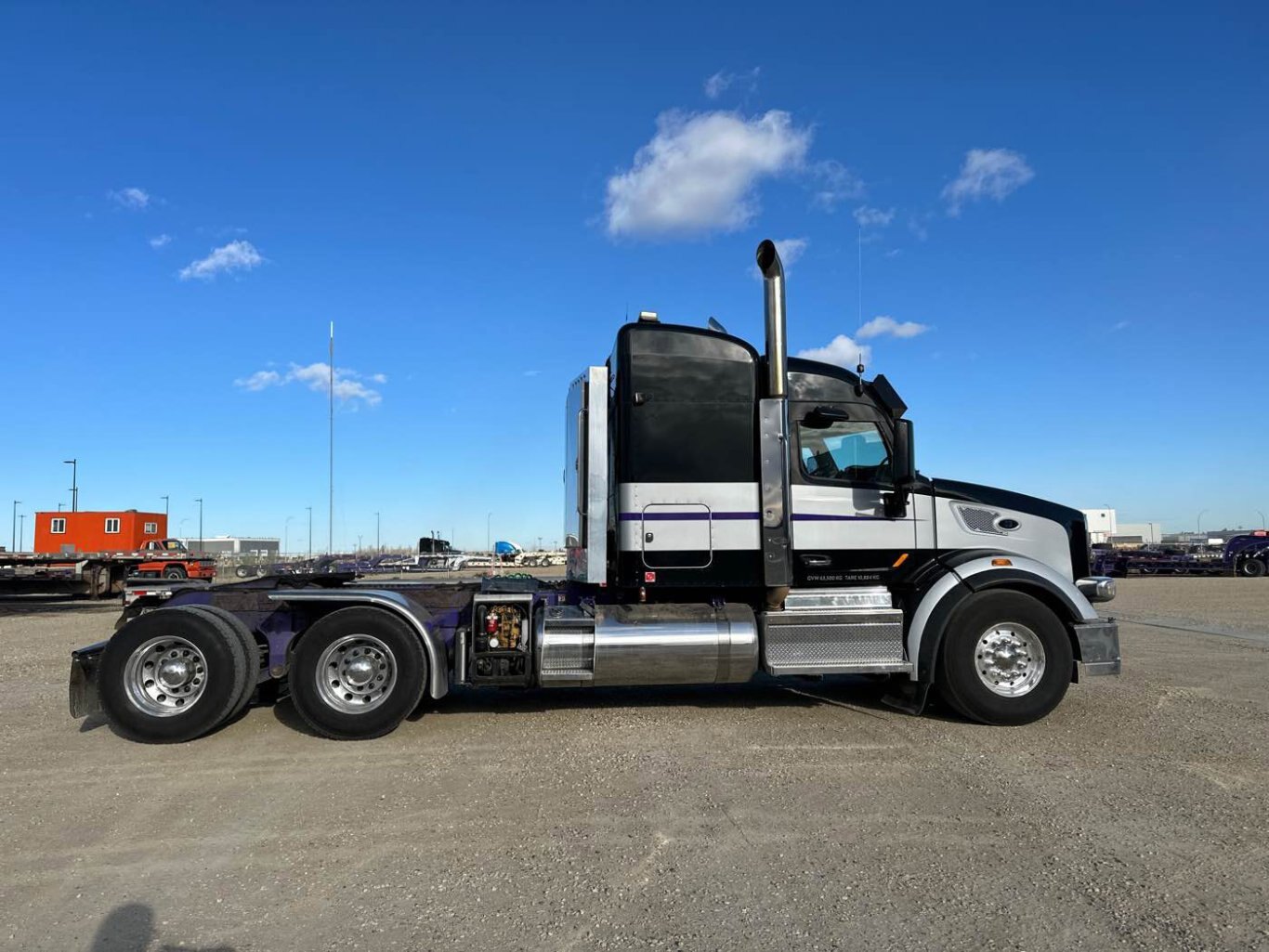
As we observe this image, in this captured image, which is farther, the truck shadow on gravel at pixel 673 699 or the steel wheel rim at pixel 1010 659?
the truck shadow on gravel at pixel 673 699

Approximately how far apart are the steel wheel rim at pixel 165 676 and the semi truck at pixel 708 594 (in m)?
0.02

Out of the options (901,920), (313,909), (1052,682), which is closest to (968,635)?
(1052,682)

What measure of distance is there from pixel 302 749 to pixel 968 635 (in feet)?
17.7

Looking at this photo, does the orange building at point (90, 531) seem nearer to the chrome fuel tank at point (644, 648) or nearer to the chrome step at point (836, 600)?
the chrome fuel tank at point (644, 648)

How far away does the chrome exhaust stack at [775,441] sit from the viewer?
7168 mm

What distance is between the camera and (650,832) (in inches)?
175

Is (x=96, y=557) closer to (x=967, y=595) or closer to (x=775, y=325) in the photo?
(x=775, y=325)

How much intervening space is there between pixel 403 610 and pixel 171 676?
1917 millimetres

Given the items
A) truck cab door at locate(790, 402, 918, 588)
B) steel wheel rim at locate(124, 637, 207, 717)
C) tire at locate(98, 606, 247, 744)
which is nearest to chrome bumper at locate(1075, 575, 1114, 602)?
truck cab door at locate(790, 402, 918, 588)

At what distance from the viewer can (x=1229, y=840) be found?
14.0ft

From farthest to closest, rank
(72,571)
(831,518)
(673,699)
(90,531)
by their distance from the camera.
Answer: (90,531) → (72,571) → (673,699) → (831,518)

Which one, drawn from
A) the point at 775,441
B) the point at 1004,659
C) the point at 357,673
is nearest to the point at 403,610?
the point at 357,673

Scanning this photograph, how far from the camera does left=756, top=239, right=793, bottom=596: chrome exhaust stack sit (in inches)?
282

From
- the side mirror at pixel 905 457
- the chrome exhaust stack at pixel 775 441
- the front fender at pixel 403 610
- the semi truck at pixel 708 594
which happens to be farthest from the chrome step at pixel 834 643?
the front fender at pixel 403 610
